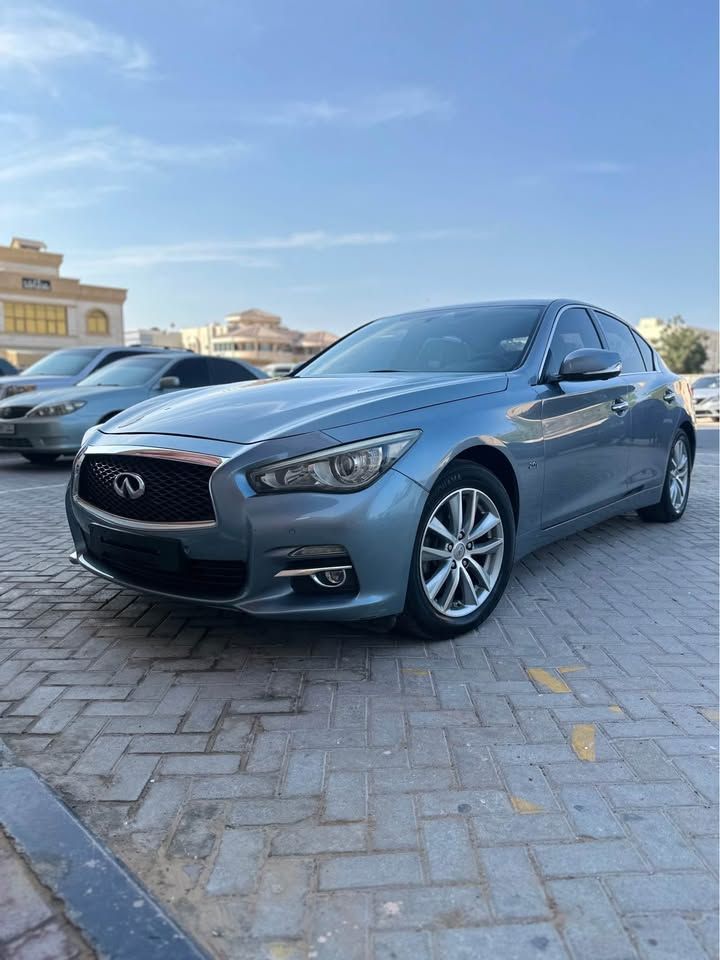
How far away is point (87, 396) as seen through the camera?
8.75 metres

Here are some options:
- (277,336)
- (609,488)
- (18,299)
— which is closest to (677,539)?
(609,488)

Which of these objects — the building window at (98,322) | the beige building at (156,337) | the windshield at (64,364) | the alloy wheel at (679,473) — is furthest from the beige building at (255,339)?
the alloy wheel at (679,473)

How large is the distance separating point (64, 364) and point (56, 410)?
9.07ft

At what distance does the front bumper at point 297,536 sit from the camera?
108 inches

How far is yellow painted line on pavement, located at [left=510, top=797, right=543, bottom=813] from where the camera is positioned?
2033mm

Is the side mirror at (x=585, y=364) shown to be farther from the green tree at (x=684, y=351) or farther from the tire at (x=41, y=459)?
the green tree at (x=684, y=351)

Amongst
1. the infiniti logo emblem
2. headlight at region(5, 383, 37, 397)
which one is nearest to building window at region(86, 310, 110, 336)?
headlight at region(5, 383, 37, 397)

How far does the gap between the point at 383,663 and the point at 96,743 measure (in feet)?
3.82

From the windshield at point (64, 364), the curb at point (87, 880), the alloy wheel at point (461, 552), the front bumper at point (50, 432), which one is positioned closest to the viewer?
the curb at point (87, 880)

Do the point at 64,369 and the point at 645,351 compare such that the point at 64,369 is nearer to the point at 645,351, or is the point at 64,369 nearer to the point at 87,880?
the point at 645,351

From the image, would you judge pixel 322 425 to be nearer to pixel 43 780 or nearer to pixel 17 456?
pixel 43 780

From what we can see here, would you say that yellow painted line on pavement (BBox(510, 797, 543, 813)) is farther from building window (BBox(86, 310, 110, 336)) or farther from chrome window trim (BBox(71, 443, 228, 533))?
building window (BBox(86, 310, 110, 336))

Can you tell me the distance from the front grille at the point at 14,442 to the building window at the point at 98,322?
5981 centimetres

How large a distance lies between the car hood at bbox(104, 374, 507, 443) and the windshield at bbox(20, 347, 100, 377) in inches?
303
